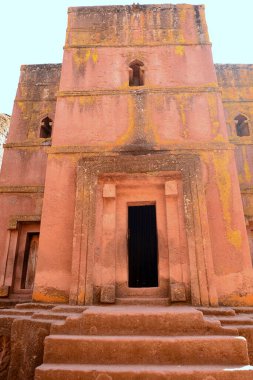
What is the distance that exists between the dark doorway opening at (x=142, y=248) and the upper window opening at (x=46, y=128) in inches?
180

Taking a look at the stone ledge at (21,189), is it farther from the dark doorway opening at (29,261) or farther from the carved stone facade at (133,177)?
the dark doorway opening at (29,261)

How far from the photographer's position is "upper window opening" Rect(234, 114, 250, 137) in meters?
11.0

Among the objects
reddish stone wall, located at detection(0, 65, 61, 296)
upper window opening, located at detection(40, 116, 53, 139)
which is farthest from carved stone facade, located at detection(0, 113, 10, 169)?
upper window opening, located at detection(40, 116, 53, 139)

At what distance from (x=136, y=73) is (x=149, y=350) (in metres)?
6.74

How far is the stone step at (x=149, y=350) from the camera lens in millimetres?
3635

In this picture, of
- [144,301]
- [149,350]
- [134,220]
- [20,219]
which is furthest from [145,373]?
[20,219]

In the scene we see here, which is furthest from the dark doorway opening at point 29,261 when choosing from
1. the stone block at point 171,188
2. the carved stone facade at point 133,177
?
the stone block at point 171,188

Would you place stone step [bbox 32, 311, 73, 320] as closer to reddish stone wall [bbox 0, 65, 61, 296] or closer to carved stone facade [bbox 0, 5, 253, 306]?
carved stone facade [bbox 0, 5, 253, 306]

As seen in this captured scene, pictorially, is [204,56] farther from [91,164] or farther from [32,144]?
[32,144]

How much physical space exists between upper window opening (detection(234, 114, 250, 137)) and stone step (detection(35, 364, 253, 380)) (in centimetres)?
902

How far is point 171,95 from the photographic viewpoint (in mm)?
7555

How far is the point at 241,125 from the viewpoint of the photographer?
11273mm

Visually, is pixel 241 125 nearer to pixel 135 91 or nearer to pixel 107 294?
pixel 135 91

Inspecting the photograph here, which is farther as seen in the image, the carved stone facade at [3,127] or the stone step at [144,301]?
the carved stone facade at [3,127]
